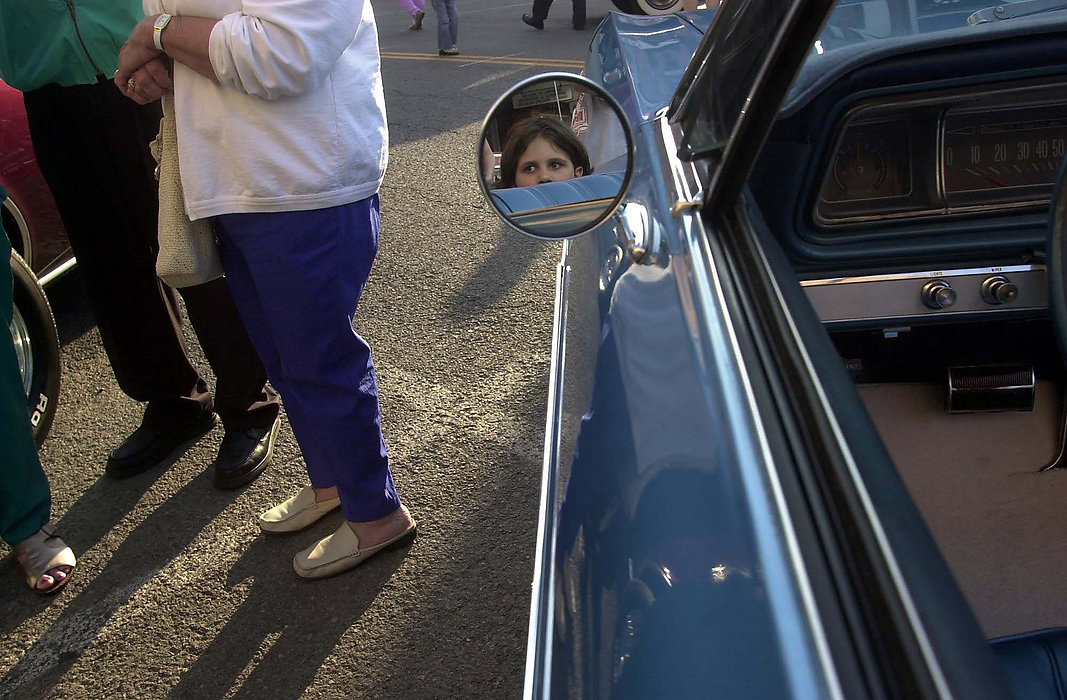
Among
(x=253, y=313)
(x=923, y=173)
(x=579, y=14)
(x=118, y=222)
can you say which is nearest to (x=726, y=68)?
(x=923, y=173)

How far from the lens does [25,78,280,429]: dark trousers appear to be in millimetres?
2590

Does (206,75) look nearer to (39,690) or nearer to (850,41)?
(850,41)

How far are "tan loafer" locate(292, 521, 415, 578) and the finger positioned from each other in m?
1.23

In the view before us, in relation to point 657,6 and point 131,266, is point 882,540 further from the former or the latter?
point 657,6

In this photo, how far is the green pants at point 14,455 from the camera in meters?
2.36

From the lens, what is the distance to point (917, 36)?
176cm

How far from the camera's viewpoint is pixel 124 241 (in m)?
2.77

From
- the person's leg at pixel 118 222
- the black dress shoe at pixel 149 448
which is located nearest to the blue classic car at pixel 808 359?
the person's leg at pixel 118 222

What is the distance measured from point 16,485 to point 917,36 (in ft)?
8.11

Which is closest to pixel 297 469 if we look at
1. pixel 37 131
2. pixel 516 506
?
pixel 516 506

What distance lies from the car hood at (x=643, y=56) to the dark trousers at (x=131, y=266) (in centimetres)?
131

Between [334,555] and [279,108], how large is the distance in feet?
4.06

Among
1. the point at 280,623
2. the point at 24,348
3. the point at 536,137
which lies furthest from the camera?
the point at 24,348

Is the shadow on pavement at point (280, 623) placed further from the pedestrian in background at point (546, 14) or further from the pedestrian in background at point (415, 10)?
Answer: the pedestrian in background at point (415, 10)
